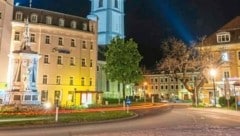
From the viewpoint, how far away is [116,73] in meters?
55.2

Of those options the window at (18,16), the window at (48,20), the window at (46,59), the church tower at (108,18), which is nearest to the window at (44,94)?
the window at (46,59)

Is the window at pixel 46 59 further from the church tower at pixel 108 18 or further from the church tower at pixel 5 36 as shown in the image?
the church tower at pixel 108 18

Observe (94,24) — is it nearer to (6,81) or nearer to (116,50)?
(116,50)

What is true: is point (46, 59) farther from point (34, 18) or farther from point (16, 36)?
point (34, 18)

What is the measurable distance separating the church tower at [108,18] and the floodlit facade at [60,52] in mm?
32599

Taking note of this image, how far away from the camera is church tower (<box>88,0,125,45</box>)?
92.9 meters

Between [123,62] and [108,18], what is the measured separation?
4035cm

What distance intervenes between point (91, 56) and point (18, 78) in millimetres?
27243

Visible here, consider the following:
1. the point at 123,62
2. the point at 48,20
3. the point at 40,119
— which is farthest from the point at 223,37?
the point at 40,119

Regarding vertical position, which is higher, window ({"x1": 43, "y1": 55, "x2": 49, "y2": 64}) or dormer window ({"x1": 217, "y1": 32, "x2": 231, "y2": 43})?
dormer window ({"x1": 217, "y1": 32, "x2": 231, "y2": 43})

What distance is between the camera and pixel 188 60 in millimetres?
52312

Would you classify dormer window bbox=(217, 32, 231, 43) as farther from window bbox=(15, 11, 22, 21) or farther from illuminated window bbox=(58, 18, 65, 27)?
window bbox=(15, 11, 22, 21)

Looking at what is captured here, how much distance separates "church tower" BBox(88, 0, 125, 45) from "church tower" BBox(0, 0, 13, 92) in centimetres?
4484

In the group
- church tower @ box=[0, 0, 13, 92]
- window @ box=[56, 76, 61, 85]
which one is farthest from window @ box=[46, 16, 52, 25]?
window @ box=[56, 76, 61, 85]
